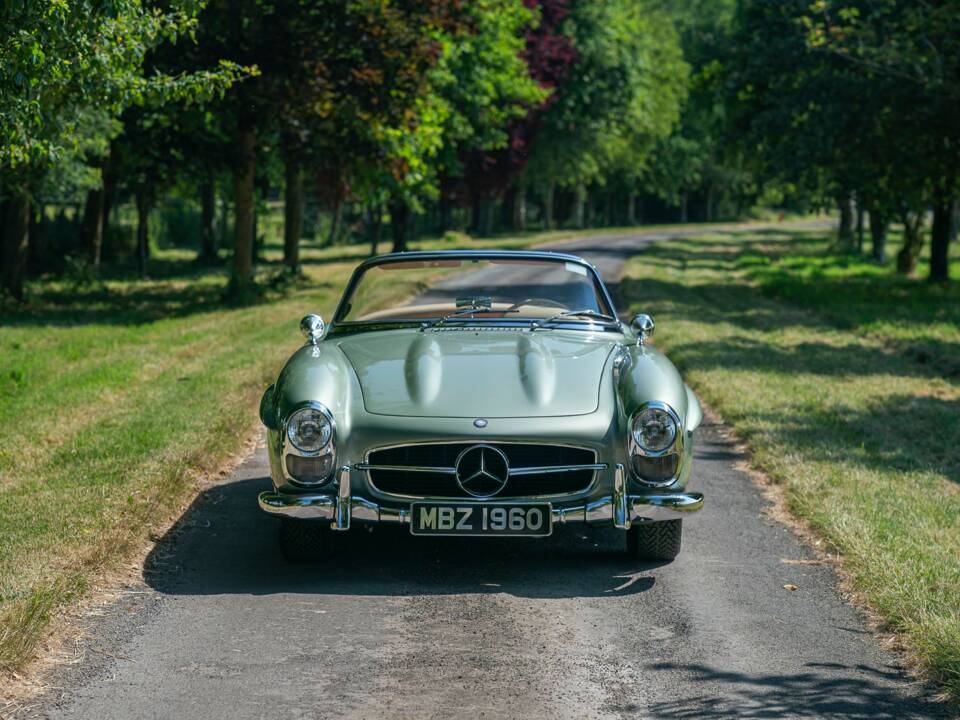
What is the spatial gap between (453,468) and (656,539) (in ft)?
3.69

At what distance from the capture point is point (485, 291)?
310 inches

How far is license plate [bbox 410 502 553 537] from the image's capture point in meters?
5.78

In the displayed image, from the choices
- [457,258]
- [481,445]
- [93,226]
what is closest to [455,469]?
[481,445]

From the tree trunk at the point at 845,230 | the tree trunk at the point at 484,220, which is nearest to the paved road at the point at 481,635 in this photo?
the tree trunk at the point at 845,230

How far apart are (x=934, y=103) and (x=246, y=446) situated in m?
15.2

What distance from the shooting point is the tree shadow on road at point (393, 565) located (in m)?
5.84

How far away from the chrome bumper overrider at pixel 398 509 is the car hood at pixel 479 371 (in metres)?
0.43

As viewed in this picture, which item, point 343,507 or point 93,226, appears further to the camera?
point 93,226

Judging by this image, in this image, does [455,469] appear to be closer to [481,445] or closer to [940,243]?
[481,445]

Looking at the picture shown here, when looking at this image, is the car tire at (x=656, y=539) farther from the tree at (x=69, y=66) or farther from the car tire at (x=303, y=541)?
the tree at (x=69, y=66)

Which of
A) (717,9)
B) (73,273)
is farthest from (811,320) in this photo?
(717,9)

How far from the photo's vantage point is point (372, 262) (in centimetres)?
794

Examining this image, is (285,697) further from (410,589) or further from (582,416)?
(582,416)

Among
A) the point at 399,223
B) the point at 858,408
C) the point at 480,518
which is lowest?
the point at 858,408
